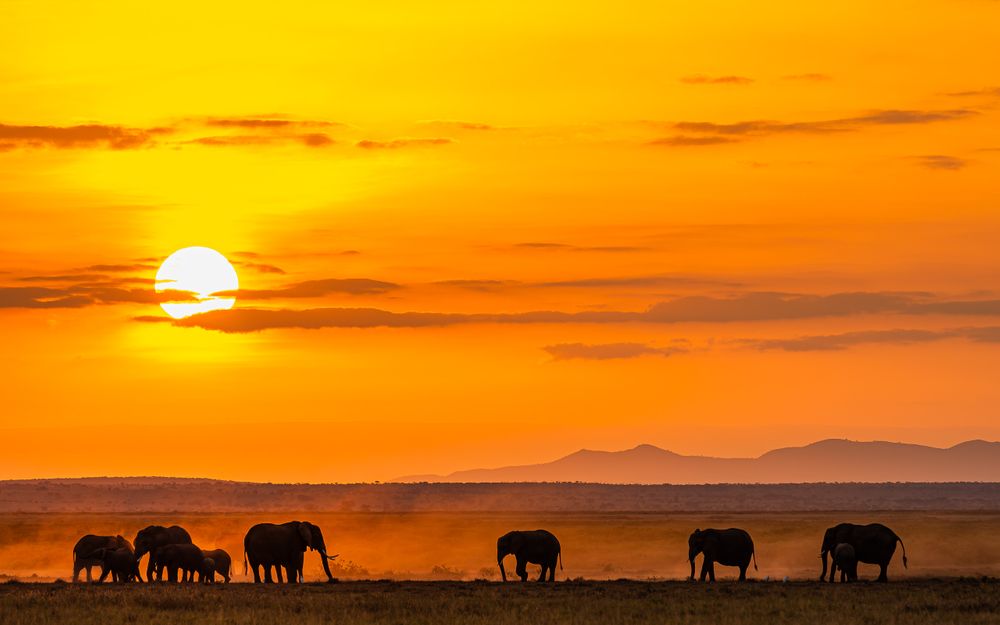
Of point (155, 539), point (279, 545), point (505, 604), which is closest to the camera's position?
point (505, 604)

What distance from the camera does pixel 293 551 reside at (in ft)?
212

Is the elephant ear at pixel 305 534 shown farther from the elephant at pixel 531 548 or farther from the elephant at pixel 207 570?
the elephant at pixel 531 548

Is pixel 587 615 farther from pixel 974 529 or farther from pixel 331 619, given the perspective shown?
pixel 974 529

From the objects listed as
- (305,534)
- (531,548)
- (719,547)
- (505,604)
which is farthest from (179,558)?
(719,547)

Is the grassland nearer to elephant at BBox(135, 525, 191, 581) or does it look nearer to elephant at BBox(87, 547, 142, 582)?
elephant at BBox(87, 547, 142, 582)

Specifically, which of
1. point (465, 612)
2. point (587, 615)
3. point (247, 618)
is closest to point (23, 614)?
point (247, 618)

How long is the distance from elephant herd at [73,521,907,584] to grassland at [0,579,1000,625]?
3067 millimetres

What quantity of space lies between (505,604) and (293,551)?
14.6 metres

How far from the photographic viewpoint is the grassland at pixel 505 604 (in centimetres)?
4812

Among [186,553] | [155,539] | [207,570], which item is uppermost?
[155,539]

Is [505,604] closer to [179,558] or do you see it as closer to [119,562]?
[179,558]

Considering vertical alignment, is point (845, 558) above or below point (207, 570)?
below

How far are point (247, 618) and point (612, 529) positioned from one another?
55.4 meters

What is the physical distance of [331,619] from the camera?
4869 cm
